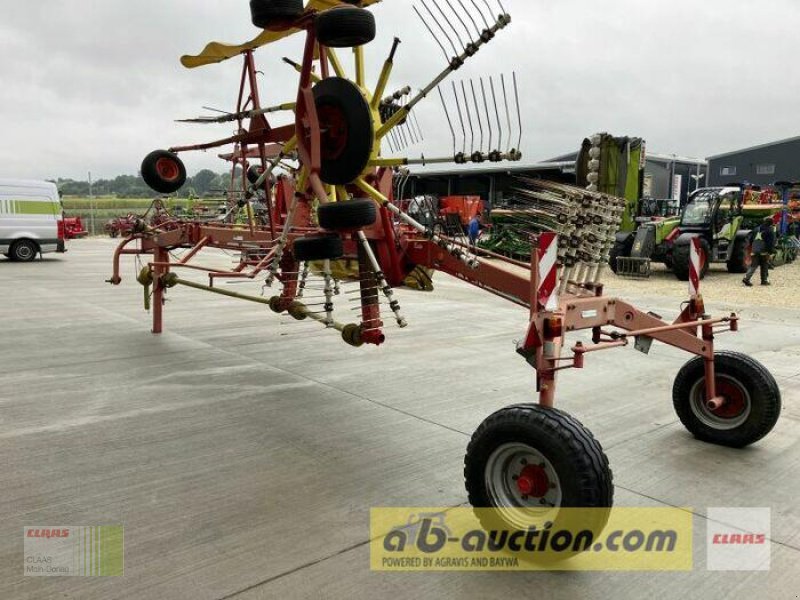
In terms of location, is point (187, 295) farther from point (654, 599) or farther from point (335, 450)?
point (654, 599)

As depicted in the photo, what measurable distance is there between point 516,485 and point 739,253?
15251 mm

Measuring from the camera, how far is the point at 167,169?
6469 millimetres

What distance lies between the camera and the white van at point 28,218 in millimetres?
17828

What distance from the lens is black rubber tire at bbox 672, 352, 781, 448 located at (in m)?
3.82

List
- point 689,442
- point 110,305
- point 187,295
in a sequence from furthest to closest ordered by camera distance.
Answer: point 187,295 < point 110,305 < point 689,442

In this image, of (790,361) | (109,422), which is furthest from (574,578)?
(790,361)

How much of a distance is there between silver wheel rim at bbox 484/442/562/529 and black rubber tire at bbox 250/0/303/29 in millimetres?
2925

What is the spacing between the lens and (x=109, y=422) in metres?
4.37

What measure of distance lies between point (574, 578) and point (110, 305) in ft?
30.7

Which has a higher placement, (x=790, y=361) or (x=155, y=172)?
(x=155, y=172)

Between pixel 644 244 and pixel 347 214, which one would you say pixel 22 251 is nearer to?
pixel 644 244

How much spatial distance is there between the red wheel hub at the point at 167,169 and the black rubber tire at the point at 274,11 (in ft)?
9.86

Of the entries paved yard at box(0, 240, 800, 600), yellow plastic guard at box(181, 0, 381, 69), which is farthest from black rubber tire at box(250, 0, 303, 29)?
paved yard at box(0, 240, 800, 600)

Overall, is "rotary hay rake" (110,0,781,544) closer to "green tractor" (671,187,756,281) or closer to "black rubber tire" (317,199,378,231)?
"black rubber tire" (317,199,378,231)
